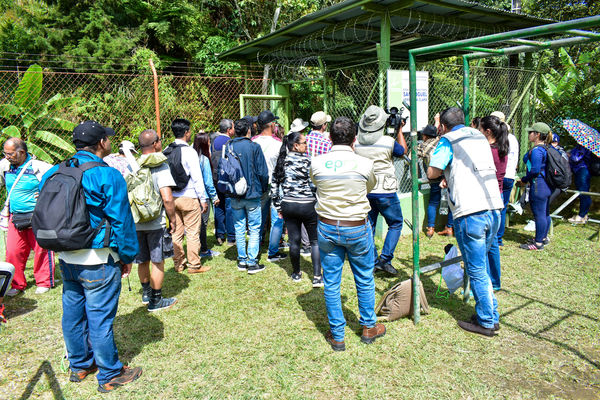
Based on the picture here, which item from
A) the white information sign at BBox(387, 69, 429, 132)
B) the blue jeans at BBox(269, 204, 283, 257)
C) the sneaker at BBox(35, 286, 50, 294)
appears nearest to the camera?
the sneaker at BBox(35, 286, 50, 294)

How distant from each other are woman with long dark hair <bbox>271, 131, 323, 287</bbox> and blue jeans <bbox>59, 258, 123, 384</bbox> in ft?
6.61

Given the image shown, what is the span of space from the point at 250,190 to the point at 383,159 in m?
1.65

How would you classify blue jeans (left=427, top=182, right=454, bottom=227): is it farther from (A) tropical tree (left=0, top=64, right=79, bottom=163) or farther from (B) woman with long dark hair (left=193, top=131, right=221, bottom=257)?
(A) tropical tree (left=0, top=64, right=79, bottom=163)

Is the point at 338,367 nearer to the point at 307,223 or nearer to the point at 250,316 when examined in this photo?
the point at 250,316

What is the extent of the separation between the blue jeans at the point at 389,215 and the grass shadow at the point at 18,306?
4.01 meters

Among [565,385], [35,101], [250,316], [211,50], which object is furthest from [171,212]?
[211,50]

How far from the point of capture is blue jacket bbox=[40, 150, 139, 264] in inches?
111

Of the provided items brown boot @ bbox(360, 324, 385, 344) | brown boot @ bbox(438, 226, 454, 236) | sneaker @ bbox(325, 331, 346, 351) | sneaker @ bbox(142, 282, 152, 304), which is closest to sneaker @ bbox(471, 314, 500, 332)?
Answer: brown boot @ bbox(360, 324, 385, 344)

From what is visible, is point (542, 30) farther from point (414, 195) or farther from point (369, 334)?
point (369, 334)

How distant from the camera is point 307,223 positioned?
4676 millimetres

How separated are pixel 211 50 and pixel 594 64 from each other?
1177 cm

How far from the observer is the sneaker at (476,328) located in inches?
143

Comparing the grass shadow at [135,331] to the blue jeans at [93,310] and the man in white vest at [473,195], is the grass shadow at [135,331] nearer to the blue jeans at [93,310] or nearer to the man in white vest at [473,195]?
the blue jeans at [93,310]

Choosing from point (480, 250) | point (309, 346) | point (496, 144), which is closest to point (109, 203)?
point (309, 346)
